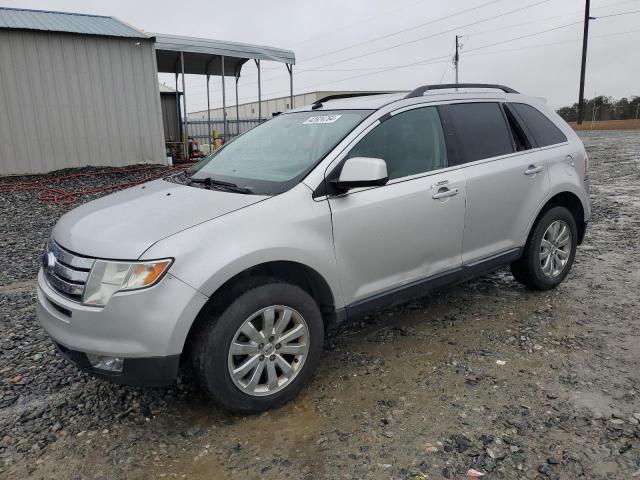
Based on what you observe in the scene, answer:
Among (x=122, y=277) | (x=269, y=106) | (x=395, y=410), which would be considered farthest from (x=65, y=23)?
(x=269, y=106)

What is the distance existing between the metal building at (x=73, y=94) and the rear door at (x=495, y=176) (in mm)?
10801

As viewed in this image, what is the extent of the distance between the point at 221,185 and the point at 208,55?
570 inches

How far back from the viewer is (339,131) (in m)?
3.30

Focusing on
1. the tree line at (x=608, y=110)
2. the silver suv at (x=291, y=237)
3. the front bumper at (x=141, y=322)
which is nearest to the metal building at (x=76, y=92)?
the silver suv at (x=291, y=237)

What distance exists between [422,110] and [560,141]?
1.67 metres

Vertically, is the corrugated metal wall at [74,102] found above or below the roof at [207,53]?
below

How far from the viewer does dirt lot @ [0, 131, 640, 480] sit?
242cm

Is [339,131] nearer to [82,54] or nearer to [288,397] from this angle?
[288,397]

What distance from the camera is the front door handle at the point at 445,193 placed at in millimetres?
3443

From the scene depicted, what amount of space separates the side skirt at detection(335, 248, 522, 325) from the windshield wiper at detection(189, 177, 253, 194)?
0.94 m

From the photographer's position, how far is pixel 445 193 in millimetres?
3494

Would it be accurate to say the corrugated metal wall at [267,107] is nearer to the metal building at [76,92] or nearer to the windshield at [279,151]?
the metal building at [76,92]

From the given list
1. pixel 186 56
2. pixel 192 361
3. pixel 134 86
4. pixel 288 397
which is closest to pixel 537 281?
pixel 288 397

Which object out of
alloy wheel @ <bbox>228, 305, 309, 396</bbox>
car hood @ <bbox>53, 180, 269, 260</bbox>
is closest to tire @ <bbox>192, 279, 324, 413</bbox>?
alloy wheel @ <bbox>228, 305, 309, 396</bbox>
